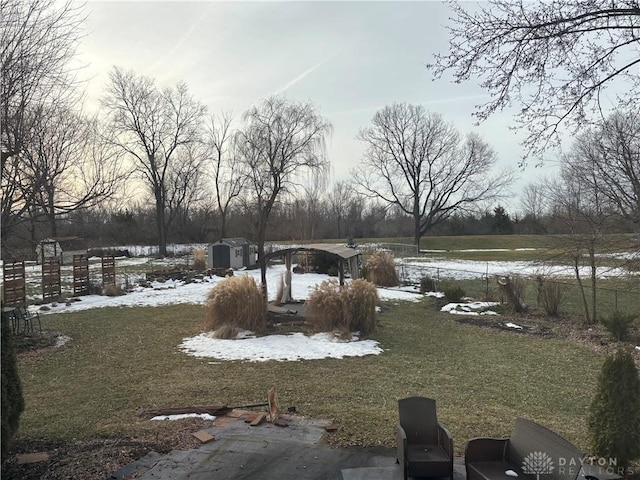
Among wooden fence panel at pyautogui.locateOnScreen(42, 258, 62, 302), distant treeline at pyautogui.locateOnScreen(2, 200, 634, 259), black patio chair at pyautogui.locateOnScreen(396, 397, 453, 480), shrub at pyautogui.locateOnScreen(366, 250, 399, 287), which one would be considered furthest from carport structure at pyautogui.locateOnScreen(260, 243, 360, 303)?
distant treeline at pyautogui.locateOnScreen(2, 200, 634, 259)

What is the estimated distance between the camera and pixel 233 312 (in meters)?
10.6

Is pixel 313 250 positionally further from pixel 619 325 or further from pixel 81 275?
pixel 81 275

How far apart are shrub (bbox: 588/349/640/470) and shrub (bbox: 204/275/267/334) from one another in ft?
25.6

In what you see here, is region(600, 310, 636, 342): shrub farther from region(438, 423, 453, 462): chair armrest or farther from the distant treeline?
the distant treeline

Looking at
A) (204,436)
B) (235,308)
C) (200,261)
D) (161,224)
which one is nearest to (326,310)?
(235,308)

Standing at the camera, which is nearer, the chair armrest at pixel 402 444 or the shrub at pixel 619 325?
the chair armrest at pixel 402 444

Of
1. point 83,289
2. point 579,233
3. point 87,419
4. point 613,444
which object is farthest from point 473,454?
point 83,289

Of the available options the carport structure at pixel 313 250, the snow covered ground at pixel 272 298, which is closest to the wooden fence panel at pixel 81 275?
the snow covered ground at pixel 272 298

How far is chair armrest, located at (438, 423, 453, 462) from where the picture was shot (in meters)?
3.38

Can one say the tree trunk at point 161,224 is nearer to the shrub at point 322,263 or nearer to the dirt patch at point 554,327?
the shrub at point 322,263

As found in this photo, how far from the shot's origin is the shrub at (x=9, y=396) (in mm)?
3551

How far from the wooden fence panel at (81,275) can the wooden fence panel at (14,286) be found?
3998 mm

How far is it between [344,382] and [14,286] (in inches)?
427

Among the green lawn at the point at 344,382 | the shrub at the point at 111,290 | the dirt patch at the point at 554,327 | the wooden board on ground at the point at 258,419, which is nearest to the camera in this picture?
the wooden board on ground at the point at 258,419
